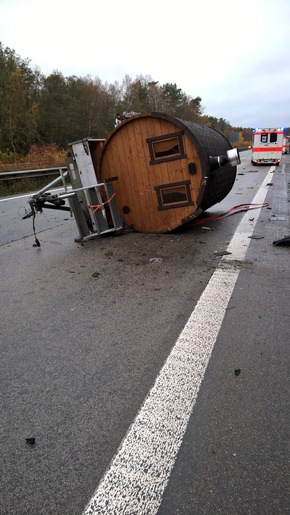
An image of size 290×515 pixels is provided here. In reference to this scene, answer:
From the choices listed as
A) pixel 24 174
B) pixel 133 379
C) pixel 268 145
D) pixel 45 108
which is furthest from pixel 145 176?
pixel 45 108

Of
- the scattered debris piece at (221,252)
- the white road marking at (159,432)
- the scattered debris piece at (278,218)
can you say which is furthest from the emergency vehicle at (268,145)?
the white road marking at (159,432)

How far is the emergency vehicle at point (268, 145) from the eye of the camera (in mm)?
23141

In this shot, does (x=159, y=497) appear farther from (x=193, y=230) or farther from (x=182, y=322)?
(x=193, y=230)

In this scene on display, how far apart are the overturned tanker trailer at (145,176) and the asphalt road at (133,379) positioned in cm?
127

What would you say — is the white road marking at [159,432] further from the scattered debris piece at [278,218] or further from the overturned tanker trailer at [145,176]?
the scattered debris piece at [278,218]

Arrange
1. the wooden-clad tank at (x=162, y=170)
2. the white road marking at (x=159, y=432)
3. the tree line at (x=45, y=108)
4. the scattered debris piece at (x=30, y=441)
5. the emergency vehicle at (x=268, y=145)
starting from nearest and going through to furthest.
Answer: the white road marking at (x=159, y=432)
the scattered debris piece at (x=30, y=441)
the wooden-clad tank at (x=162, y=170)
the emergency vehicle at (x=268, y=145)
the tree line at (x=45, y=108)

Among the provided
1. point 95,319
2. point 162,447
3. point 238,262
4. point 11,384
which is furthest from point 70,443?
A: point 238,262

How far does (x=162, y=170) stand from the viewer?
5680 mm

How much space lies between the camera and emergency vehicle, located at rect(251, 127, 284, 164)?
23141mm

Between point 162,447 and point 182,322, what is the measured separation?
130 centimetres

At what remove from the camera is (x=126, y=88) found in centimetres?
7681

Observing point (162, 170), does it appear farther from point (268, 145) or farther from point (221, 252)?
point (268, 145)

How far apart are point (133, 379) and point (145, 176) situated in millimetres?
4183

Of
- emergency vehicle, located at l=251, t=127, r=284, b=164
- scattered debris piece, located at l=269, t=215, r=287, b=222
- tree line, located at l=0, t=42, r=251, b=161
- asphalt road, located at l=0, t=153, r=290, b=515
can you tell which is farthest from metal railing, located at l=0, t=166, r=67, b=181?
tree line, located at l=0, t=42, r=251, b=161
